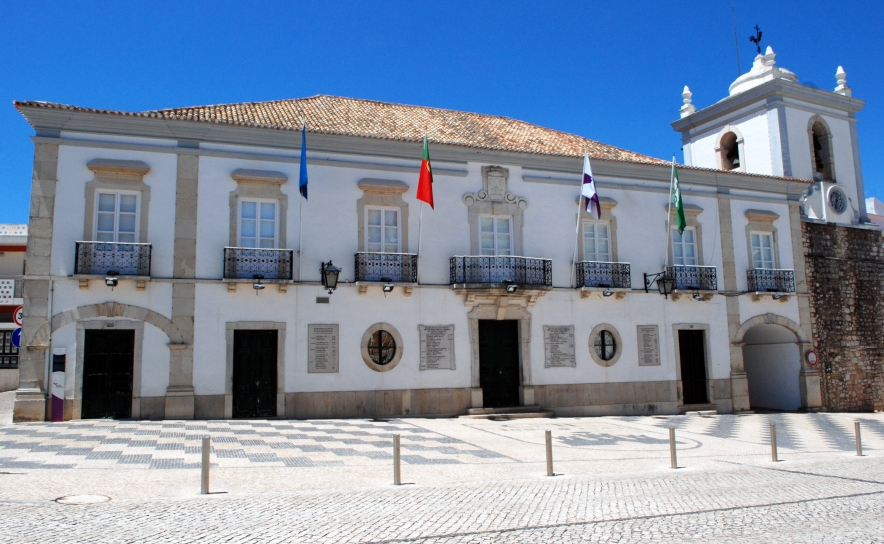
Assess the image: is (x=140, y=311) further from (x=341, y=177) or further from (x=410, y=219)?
(x=410, y=219)

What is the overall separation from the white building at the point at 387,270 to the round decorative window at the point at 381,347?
0.05m

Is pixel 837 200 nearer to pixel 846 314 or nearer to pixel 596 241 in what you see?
pixel 846 314

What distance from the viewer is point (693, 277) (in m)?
18.3

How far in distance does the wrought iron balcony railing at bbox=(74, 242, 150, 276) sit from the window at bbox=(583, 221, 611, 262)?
33.6ft

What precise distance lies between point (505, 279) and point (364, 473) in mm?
8402

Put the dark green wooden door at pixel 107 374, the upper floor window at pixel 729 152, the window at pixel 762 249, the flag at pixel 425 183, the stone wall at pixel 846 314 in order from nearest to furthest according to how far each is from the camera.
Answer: the dark green wooden door at pixel 107 374 → the flag at pixel 425 183 → the window at pixel 762 249 → the stone wall at pixel 846 314 → the upper floor window at pixel 729 152

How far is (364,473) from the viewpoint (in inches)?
333

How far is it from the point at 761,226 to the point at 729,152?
166 inches

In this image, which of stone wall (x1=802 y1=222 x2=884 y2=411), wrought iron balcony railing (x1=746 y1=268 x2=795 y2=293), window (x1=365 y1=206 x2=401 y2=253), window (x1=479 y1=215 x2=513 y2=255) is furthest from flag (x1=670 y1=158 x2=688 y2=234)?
window (x1=365 y1=206 x2=401 y2=253)

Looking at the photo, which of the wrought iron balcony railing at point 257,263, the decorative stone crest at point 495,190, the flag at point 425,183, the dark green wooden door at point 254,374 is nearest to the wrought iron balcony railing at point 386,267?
the flag at point 425,183

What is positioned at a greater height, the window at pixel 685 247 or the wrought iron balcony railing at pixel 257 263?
the window at pixel 685 247

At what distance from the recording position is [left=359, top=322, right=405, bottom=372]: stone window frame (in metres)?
15.3

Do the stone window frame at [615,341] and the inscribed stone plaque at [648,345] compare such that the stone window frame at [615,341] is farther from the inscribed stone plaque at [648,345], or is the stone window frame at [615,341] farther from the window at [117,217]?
the window at [117,217]

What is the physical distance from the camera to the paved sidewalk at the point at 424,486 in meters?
5.67
